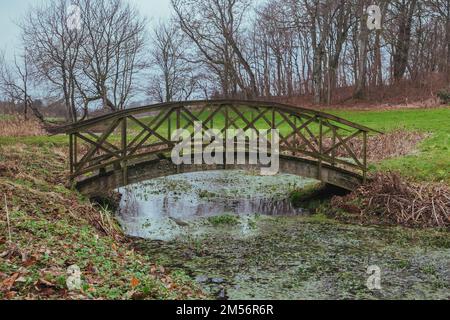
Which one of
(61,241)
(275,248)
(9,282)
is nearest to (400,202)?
(275,248)

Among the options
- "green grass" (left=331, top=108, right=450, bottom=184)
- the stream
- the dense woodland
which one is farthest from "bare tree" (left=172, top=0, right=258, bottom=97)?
the stream

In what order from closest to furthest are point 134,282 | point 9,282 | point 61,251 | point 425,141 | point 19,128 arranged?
point 9,282, point 134,282, point 61,251, point 425,141, point 19,128

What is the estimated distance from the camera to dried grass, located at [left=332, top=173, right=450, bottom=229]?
1155cm

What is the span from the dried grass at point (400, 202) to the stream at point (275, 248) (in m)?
0.56

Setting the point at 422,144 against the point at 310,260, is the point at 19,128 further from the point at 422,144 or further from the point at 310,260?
the point at 422,144

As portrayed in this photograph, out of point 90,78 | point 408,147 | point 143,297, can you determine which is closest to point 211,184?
point 408,147

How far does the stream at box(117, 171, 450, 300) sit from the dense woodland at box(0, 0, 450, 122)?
17.3 meters

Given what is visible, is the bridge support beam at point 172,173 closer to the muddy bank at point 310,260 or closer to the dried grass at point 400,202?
the dried grass at point 400,202

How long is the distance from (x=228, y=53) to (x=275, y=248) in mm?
29774

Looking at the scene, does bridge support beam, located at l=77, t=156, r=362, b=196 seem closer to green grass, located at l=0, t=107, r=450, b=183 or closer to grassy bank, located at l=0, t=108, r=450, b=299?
grassy bank, located at l=0, t=108, r=450, b=299

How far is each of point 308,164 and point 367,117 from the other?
14895 mm

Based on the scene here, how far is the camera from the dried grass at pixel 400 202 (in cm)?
1155

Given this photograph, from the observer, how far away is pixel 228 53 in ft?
125
